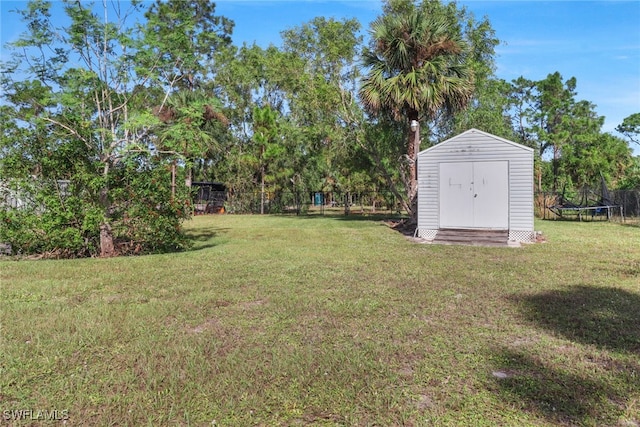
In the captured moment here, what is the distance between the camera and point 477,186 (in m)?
10.7

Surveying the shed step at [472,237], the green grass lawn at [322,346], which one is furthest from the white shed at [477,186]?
the green grass lawn at [322,346]

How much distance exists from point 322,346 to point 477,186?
8.95 meters

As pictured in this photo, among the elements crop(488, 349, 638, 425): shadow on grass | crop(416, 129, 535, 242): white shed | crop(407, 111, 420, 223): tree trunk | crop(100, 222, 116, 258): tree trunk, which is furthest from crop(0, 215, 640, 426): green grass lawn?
crop(407, 111, 420, 223): tree trunk

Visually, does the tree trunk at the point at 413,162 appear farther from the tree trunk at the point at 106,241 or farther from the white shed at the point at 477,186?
the tree trunk at the point at 106,241

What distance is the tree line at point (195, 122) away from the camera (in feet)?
25.3

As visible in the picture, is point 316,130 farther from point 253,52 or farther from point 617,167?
point 617,167

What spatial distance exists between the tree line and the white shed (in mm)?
2872

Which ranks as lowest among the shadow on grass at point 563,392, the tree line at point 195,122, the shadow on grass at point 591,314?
the shadow on grass at point 563,392

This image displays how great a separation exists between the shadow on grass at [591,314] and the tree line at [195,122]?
7.28 meters

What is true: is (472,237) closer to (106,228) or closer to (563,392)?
(563,392)

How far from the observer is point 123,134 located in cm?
869

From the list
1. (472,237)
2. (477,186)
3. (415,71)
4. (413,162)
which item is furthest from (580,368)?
(415,71)

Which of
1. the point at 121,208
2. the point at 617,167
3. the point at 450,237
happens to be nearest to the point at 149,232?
the point at 121,208

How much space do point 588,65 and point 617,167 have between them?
66.3 ft
